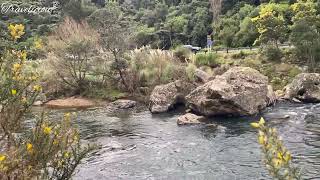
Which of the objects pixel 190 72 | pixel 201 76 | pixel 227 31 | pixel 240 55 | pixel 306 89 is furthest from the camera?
pixel 227 31

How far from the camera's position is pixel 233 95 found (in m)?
27.6

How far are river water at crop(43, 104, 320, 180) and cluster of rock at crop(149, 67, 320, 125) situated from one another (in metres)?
0.95

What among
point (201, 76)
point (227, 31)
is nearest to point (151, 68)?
point (201, 76)

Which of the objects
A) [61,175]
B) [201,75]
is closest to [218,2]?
[201,75]

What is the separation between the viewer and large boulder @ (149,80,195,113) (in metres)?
31.8

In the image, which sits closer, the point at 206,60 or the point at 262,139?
the point at 262,139

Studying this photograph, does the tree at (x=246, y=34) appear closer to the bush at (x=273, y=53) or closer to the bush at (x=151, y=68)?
the bush at (x=273, y=53)

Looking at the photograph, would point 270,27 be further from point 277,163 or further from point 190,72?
point 277,163

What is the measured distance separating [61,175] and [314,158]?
12285 millimetres

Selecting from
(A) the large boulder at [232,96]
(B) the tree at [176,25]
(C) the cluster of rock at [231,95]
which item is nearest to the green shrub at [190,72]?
(C) the cluster of rock at [231,95]

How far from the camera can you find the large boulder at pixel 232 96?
2756cm

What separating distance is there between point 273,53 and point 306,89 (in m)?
10.3

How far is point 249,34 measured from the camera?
49.8 m

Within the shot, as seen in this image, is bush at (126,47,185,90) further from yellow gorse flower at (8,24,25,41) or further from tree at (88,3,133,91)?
yellow gorse flower at (8,24,25,41)
